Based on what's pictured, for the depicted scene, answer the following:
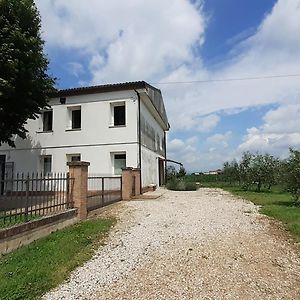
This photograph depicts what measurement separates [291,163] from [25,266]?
1276cm

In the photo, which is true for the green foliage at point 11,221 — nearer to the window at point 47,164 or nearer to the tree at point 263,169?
the window at point 47,164

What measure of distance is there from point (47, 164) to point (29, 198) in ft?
46.0

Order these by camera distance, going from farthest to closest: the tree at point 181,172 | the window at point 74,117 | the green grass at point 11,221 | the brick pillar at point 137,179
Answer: the tree at point 181,172
the window at point 74,117
the brick pillar at point 137,179
the green grass at point 11,221

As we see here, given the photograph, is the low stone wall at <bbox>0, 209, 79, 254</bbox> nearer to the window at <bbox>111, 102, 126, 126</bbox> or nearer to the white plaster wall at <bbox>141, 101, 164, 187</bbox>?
the window at <bbox>111, 102, 126, 126</bbox>

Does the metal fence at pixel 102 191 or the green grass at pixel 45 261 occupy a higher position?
the metal fence at pixel 102 191

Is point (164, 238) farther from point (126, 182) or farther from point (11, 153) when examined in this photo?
point (11, 153)

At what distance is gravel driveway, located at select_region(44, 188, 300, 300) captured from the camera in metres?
5.37

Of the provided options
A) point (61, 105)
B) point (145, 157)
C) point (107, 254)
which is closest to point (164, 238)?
point (107, 254)

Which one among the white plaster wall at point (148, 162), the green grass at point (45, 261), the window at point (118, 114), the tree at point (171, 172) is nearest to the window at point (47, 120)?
the window at point (118, 114)

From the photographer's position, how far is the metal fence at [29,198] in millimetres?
7758

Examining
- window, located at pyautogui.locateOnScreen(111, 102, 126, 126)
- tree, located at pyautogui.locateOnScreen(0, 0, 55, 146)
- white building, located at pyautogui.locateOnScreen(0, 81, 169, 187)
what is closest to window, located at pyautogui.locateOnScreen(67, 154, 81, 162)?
white building, located at pyautogui.locateOnScreen(0, 81, 169, 187)

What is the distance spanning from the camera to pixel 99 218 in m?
10.8

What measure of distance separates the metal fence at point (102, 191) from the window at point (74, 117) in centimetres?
668

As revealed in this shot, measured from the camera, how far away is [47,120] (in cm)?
2200
